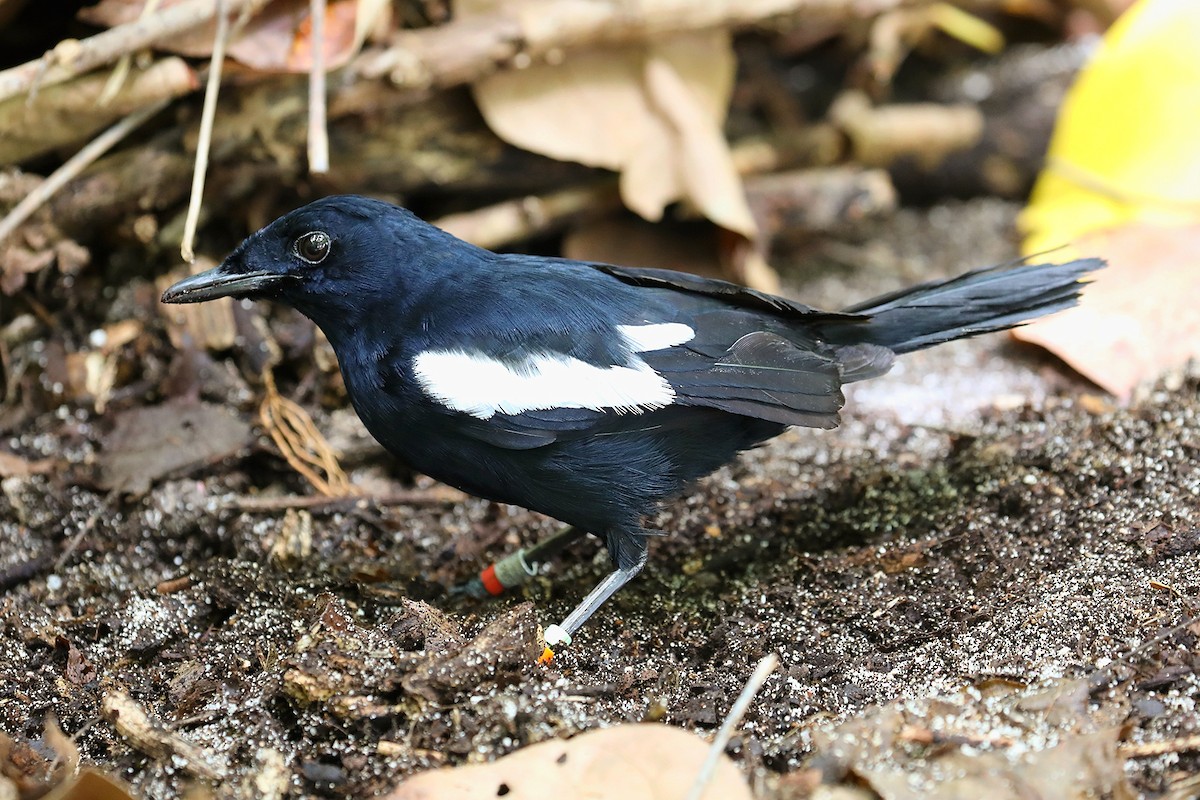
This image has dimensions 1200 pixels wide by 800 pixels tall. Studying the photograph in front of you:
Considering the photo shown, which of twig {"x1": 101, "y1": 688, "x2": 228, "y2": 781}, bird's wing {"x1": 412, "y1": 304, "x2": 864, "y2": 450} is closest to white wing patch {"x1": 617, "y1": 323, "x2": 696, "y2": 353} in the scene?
bird's wing {"x1": 412, "y1": 304, "x2": 864, "y2": 450}

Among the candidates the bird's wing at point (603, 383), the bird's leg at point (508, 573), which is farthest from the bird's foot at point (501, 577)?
the bird's wing at point (603, 383)

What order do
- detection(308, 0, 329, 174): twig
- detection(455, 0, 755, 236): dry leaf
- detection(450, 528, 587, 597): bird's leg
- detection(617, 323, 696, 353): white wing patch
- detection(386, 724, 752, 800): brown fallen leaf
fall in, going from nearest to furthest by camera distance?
detection(386, 724, 752, 800): brown fallen leaf < detection(617, 323, 696, 353): white wing patch < detection(450, 528, 587, 597): bird's leg < detection(308, 0, 329, 174): twig < detection(455, 0, 755, 236): dry leaf

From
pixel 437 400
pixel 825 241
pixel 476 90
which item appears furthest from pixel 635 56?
pixel 437 400

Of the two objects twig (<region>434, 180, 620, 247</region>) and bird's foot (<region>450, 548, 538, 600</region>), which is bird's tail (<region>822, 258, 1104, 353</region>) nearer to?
bird's foot (<region>450, 548, 538, 600</region>)

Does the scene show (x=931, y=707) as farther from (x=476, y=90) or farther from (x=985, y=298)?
(x=476, y=90)

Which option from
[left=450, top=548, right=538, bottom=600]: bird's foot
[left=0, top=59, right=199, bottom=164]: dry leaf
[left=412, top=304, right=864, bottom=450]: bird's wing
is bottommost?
[left=450, top=548, right=538, bottom=600]: bird's foot

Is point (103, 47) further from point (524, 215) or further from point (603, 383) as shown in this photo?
point (603, 383)

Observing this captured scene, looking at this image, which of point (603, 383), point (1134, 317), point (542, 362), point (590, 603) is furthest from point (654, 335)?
point (1134, 317)
